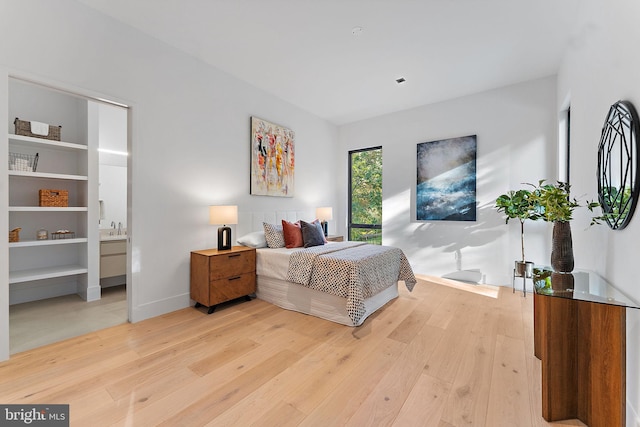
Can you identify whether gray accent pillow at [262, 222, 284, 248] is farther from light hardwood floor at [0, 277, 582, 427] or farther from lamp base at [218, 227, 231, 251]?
light hardwood floor at [0, 277, 582, 427]

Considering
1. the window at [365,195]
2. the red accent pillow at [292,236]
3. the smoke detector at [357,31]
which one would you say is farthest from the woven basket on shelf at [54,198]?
the window at [365,195]

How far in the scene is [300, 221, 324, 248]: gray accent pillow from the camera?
3.65 m

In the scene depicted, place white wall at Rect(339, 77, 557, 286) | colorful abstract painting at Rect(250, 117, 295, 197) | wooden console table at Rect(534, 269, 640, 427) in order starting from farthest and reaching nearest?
colorful abstract painting at Rect(250, 117, 295, 197), white wall at Rect(339, 77, 557, 286), wooden console table at Rect(534, 269, 640, 427)

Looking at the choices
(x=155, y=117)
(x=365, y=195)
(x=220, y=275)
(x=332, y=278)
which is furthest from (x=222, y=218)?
(x=365, y=195)

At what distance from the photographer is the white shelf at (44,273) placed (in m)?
2.87

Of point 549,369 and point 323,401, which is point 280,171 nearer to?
point 323,401

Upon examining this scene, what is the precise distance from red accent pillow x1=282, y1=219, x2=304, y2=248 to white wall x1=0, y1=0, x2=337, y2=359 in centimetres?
73

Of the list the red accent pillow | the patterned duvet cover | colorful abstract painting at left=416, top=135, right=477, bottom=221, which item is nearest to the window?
colorful abstract painting at left=416, top=135, right=477, bottom=221

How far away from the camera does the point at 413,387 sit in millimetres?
1765

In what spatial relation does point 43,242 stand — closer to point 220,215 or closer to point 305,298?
point 220,215

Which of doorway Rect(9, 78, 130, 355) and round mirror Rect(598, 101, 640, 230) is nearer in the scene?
round mirror Rect(598, 101, 640, 230)

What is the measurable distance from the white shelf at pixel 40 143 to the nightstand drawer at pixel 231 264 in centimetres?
230

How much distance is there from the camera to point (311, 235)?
3691 millimetres

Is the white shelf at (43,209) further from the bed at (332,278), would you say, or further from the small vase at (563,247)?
the small vase at (563,247)
